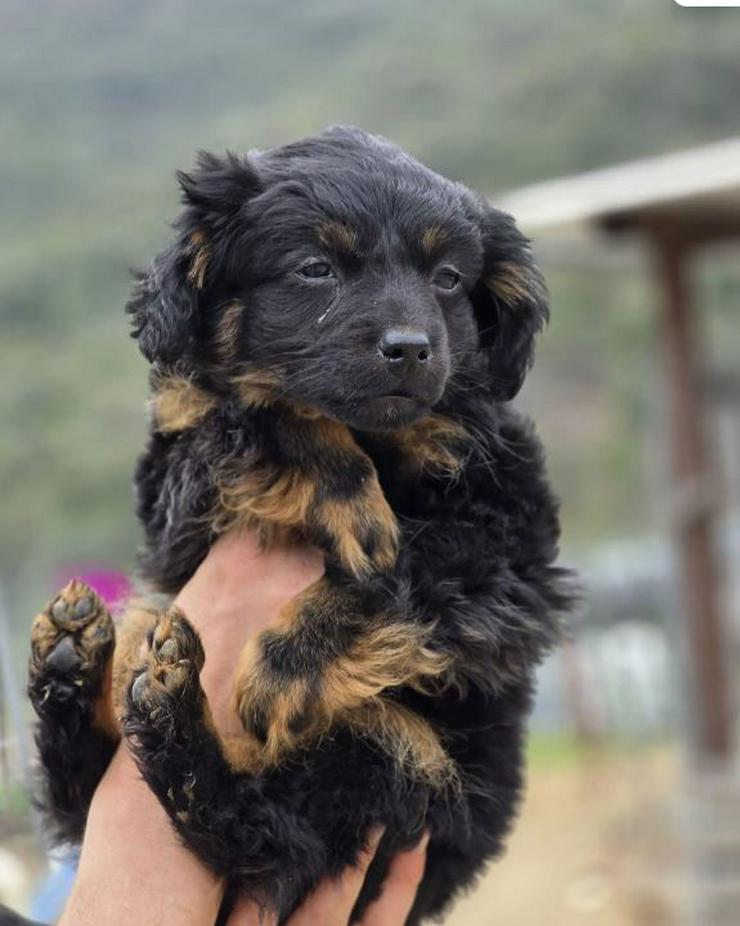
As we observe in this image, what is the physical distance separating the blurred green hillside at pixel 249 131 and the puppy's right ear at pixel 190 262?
1639cm

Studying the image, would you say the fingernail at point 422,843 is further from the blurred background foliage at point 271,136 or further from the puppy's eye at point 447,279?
the blurred background foliage at point 271,136

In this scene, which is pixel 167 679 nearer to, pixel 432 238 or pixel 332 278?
pixel 332 278

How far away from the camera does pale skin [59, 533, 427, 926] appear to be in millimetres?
2492

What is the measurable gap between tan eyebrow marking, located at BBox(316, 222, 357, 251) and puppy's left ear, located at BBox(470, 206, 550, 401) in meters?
0.32

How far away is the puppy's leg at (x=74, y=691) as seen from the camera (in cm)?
277

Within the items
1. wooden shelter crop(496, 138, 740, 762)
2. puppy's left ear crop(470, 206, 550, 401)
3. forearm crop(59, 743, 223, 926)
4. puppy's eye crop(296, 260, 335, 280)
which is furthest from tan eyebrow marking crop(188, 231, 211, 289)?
wooden shelter crop(496, 138, 740, 762)

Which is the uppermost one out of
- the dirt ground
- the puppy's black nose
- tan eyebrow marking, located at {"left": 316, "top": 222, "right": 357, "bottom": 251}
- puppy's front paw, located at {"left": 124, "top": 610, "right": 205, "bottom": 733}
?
tan eyebrow marking, located at {"left": 316, "top": 222, "right": 357, "bottom": 251}

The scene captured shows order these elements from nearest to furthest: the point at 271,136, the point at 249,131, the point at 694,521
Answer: the point at 694,521, the point at 271,136, the point at 249,131

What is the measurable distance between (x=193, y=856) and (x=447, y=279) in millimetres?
1112

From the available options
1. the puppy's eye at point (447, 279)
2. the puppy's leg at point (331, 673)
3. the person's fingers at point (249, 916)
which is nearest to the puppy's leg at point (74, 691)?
the puppy's leg at point (331, 673)

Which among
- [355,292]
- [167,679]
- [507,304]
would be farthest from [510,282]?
[167,679]

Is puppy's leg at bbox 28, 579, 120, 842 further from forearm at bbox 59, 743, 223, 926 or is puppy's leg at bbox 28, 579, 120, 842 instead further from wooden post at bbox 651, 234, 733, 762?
wooden post at bbox 651, 234, 733, 762

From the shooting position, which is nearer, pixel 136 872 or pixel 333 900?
pixel 136 872

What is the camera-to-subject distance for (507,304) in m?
2.92
